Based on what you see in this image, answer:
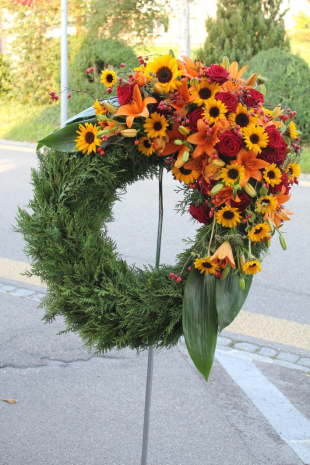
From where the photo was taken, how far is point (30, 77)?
13.4 metres

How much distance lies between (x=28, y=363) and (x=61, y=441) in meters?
0.82

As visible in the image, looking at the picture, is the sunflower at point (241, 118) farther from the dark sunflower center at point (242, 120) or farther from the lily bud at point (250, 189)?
the lily bud at point (250, 189)

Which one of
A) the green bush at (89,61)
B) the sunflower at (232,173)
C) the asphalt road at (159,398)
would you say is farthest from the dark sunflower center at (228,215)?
the green bush at (89,61)

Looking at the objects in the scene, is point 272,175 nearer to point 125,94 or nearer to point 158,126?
point 158,126

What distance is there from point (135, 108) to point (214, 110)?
270mm

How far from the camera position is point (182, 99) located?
193cm

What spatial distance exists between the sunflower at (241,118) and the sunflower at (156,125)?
0.72ft

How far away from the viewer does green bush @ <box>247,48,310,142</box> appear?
9.85 m

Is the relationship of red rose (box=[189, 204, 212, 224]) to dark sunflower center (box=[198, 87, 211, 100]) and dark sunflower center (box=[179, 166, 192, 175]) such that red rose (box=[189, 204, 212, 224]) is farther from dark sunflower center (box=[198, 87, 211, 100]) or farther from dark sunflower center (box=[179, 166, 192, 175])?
dark sunflower center (box=[198, 87, 211, 100])

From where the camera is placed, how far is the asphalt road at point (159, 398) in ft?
9.29

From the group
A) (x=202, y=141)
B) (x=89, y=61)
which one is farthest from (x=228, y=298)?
(x=89, y=61)

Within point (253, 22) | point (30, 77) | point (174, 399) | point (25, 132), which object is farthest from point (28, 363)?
point (30, 77)

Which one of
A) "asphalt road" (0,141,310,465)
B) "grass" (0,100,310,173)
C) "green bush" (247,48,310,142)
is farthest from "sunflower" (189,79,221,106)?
"grass" (0,100,310,173)

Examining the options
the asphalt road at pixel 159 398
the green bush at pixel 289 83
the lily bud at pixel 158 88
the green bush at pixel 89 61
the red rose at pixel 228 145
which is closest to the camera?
the red rose at pixel 228 145
